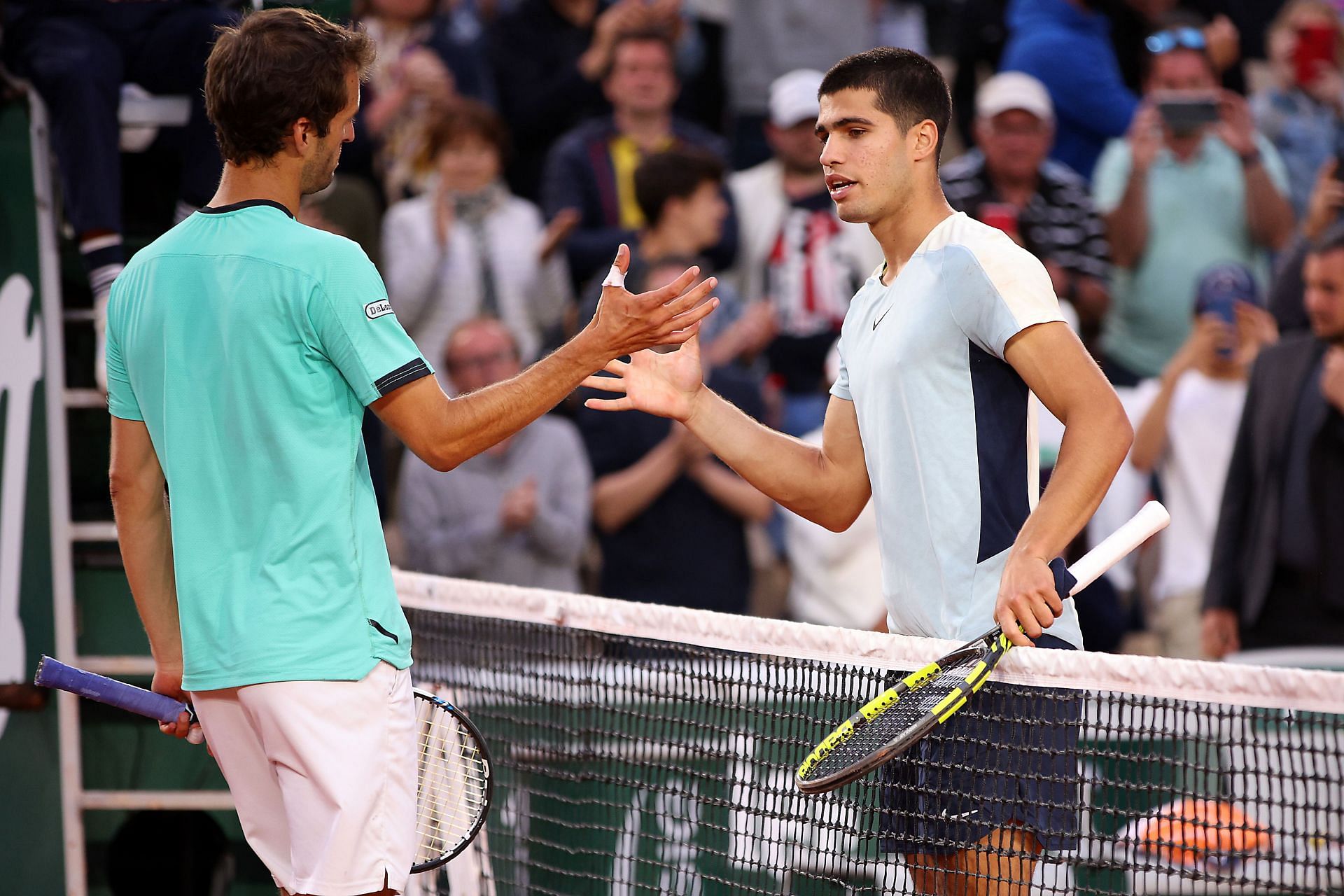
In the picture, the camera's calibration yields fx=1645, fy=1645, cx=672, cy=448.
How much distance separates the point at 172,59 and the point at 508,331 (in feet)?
7.81

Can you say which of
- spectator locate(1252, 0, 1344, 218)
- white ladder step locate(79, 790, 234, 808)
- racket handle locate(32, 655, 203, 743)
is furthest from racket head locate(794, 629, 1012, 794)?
spectator locate(1252, 0, 1344, 218)

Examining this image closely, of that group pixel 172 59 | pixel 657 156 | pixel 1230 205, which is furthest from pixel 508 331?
pixel 1230 205

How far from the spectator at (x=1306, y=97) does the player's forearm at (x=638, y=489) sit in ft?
15.0

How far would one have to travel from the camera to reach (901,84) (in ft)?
13.0

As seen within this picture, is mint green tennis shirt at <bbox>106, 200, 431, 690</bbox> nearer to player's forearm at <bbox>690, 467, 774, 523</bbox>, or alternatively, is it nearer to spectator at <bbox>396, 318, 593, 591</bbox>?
spectator at <bbox>396, 318, 593, 591</bbox>

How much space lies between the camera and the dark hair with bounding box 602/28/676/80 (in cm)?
871

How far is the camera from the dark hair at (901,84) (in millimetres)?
3961

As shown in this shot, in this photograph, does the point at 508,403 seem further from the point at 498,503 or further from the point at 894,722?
the point at 498,503

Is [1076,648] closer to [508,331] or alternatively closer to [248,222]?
[248,222]

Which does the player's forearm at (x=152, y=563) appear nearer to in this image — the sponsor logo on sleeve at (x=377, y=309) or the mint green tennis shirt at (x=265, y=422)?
the mint green tennis shirt at (x=265, y=422)

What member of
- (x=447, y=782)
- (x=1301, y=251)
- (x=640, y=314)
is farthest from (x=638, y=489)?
(x=640, y=314)

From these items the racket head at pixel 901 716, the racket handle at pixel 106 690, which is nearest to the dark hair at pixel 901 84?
the racket head at pixel 901 716

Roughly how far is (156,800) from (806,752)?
2506 mm

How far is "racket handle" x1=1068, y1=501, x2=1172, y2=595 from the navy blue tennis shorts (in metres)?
0.31
